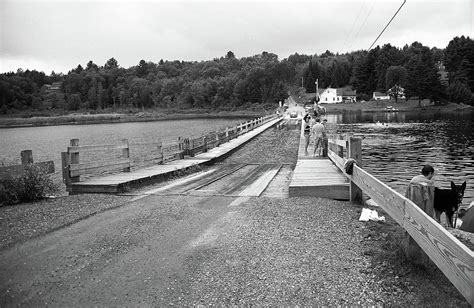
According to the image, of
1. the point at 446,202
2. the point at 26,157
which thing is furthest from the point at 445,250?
the point at 26,157

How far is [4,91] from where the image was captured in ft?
496

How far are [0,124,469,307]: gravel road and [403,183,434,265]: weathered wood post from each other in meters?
0.13

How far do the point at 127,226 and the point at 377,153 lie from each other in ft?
87.5

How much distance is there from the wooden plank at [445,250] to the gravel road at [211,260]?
2.02 feet

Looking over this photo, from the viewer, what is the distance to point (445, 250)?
11.2 feet

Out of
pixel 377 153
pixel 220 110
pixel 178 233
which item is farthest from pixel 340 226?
pixel 220 110

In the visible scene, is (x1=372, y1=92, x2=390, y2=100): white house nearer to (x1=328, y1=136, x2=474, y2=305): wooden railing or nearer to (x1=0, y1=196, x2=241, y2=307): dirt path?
(x1=0, y1=196, x2=241, y2=307): dirt path

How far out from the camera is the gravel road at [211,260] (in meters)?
4.26

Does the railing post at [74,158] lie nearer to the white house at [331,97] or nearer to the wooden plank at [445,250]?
the wooden plank at [445,250]

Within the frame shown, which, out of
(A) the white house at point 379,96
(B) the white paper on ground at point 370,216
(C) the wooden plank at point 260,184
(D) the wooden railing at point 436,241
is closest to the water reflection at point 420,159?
(C) the wooden plank at point 260,184

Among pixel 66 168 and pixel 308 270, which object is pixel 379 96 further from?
pixel 308 270

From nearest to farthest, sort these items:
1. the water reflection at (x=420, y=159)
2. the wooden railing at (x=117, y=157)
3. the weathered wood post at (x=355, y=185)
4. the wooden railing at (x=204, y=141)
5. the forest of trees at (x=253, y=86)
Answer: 1. the weathered wood post at (x=355, y=185)
2. the wooden railing at (x=117, y=157)
3. the wooden railing at (x=204, y=141)
4. the water reflection at (x=420, y=159)
5. the forest of trees at (x=253, y=86)

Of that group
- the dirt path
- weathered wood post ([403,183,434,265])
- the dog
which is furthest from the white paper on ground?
the dirt path

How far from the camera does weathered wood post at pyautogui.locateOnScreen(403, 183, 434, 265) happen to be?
4484 millimetres
